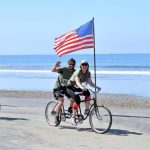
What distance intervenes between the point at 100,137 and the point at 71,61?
2111 mm

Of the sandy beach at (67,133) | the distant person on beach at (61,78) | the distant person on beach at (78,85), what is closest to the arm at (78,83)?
the distant person on beach at (78,85)

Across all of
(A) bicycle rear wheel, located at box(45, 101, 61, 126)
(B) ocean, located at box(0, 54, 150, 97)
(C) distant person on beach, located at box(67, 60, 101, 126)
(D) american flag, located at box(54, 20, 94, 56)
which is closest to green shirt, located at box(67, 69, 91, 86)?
(C) distant person on beach, located at box(67, 60, 101, 126)

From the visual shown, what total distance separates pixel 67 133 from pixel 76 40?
3057 millimetres

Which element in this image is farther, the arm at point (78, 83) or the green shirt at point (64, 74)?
the green shirt at point (64, 74)

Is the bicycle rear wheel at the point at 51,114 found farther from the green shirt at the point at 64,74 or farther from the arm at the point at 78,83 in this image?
the arm at the point at 78,83

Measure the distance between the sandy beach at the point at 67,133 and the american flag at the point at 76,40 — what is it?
1925mm

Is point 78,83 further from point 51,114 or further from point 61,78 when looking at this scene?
point 51,114

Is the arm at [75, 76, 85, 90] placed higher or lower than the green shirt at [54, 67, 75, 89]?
lower

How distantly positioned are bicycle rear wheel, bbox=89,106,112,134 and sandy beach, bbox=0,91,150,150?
0.15 m

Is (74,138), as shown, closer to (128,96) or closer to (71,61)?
(71,61)

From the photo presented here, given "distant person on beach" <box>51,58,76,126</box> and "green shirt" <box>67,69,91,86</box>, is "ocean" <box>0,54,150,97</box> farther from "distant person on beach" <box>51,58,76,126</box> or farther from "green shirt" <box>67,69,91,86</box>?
"green shirt" <box>67,69,91,86</box>

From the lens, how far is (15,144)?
31.4 feet

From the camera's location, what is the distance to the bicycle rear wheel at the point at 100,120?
35.7 ft

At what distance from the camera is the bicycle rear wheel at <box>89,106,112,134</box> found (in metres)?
10.9
